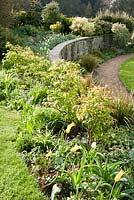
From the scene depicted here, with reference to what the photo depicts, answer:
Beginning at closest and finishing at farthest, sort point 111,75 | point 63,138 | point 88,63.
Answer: point 63,138
point 111,75
point 88,63

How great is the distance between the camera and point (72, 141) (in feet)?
13.0

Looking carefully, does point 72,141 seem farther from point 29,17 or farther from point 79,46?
point 29,17

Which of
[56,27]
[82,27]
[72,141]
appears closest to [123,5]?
[82,27]

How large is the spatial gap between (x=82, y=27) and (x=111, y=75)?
5.00 m

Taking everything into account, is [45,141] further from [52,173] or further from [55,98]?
[55,98]

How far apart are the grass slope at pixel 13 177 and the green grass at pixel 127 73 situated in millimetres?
5821

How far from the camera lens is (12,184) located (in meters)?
3.45

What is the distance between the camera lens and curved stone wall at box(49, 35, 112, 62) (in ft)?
36.4

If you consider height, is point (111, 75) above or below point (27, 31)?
below

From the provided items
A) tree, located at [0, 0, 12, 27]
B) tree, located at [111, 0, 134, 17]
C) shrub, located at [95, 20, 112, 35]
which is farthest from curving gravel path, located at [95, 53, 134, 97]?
tree, located at [111, 0, 134, 17]

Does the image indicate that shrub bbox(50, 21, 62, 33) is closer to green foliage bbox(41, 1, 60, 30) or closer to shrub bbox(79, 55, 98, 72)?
green foliage bbox(41, 1, 60, 30)

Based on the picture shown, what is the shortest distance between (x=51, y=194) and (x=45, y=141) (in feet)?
2.79

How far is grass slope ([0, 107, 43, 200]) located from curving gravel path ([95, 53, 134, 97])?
5.25 m

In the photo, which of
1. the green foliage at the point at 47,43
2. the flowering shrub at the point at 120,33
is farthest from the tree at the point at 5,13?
the flowering shrub at the point at 120,33
